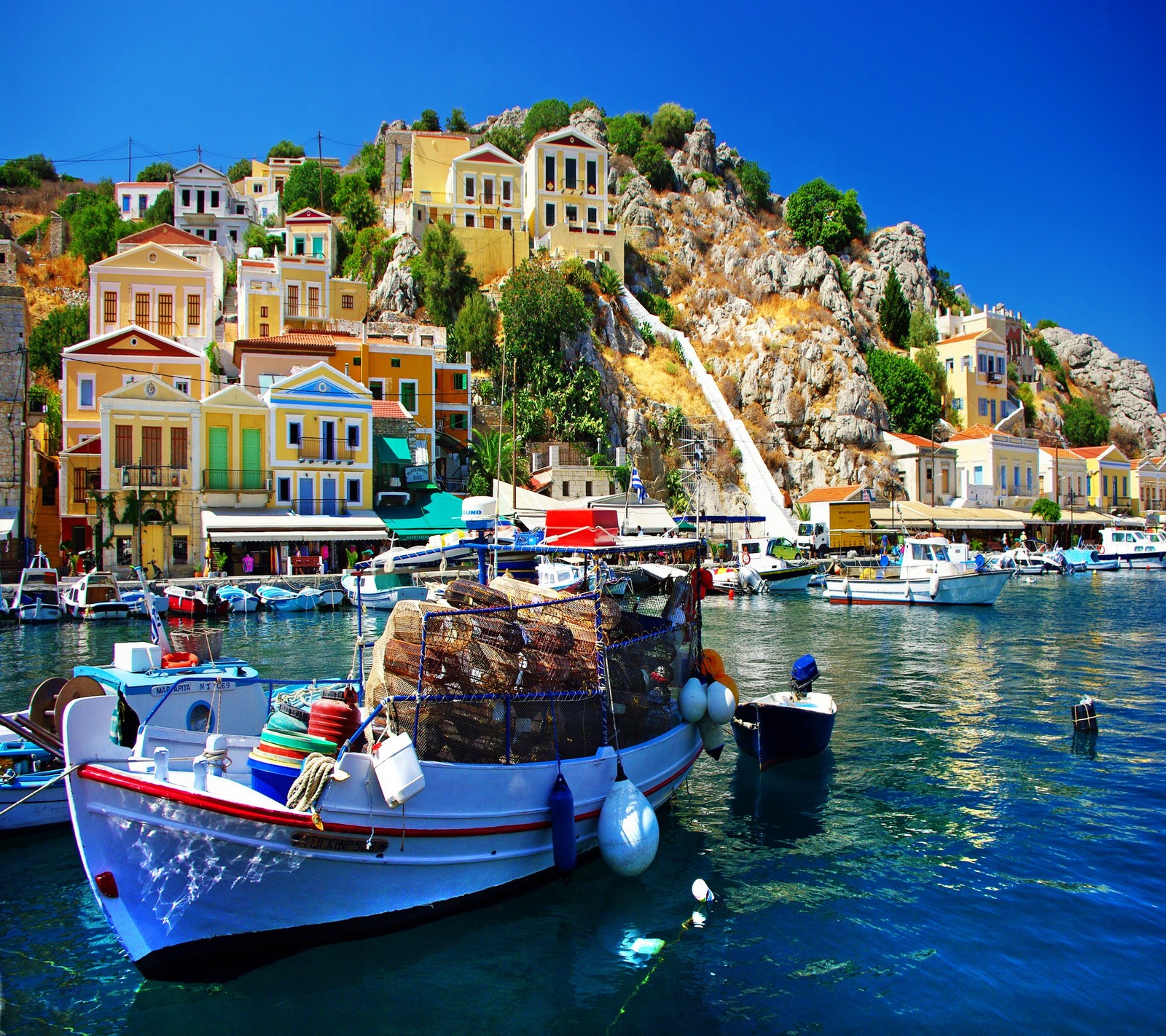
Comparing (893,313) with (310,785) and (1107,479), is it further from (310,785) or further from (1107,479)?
(310,785)

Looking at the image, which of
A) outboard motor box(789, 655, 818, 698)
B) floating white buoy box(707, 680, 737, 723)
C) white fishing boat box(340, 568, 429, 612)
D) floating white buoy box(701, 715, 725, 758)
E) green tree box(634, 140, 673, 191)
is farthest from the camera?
green tree box(634, 140, 673, 191)

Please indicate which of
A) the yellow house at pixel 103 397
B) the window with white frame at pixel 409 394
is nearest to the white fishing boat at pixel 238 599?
the yellow house at pixel 103 397

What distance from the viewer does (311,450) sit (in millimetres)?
40719

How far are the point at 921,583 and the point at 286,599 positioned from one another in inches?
1045

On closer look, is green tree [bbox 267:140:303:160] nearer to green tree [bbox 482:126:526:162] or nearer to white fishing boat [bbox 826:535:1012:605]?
green tree [bbox 482:126:526:162]

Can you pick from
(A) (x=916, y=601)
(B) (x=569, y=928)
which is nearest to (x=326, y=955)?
(B) (x=569, y=928)

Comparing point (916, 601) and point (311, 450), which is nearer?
point (916, 601)

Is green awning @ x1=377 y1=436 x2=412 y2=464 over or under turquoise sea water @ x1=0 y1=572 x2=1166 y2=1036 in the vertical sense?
over

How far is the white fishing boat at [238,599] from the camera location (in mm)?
32125

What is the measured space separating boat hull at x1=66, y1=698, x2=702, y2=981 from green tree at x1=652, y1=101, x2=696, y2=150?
84.2 meters

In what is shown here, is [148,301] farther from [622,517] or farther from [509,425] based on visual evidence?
[622,517]

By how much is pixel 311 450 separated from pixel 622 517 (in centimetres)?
1531

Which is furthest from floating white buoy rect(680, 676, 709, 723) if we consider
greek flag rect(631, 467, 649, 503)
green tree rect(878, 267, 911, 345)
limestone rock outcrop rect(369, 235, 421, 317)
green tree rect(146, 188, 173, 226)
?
green tree rect(146, 188, 173, 226)

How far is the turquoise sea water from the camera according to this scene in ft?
22.5
